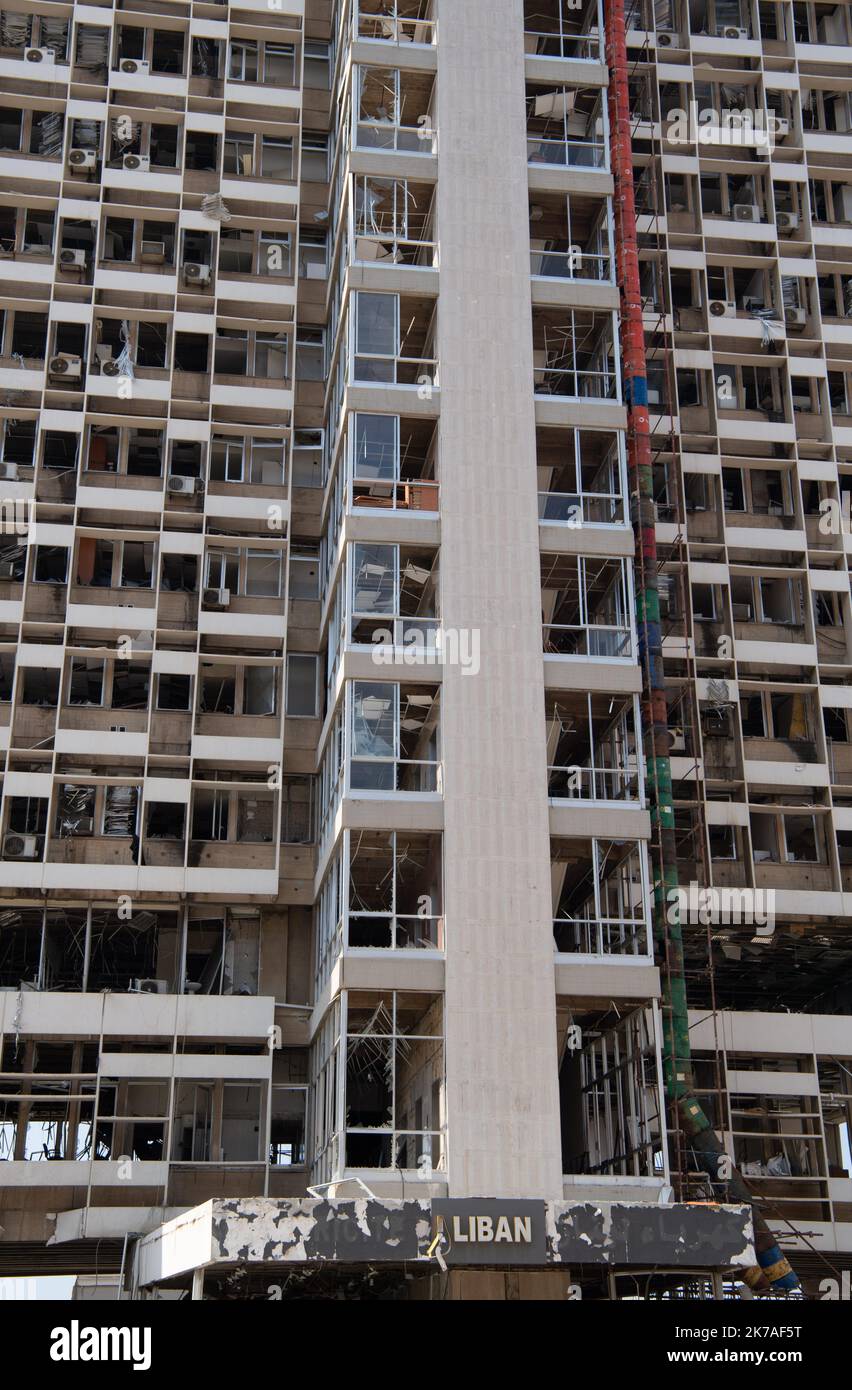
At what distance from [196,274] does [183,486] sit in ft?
20.2

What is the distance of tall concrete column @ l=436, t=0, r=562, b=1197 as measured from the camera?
29.3 m

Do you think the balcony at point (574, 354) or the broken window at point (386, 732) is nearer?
the broken window at point (386, 732)

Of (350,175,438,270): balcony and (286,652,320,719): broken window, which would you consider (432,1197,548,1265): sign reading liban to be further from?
(350,175,438,270): balcony

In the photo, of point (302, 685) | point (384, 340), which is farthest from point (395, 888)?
point (384, 340)

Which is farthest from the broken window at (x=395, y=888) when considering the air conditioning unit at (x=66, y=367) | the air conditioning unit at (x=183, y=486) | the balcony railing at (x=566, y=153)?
the balcony railing at (x=566, y=153)

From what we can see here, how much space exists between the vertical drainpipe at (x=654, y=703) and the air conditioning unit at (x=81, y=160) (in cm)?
1383

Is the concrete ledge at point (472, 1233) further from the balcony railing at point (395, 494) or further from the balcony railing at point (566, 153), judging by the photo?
the balcony railing at point (566, 153)

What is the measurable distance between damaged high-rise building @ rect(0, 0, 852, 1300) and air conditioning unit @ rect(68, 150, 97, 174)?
651 millimetres

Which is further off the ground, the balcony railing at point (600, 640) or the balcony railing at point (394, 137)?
the balcony railing at point (394, 137)

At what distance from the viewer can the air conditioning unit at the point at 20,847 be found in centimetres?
3644

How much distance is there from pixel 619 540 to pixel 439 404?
4954 mm

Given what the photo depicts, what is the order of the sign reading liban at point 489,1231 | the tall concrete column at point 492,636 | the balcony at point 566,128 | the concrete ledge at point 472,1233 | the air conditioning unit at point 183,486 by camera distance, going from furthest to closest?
the air conditioning unit at point 183,486 < the balcony at point 566,128 < the tall concrete column at point 492,636 < the sign reading liban at point 489,1231 < the concrete ledge at point 472,1233

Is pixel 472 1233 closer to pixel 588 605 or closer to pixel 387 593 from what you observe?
pixel 387 593
